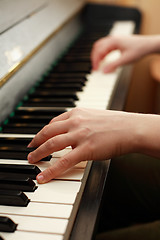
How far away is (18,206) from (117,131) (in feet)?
0.84

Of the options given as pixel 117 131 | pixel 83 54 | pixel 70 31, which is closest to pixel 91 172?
→ pixel 117 131

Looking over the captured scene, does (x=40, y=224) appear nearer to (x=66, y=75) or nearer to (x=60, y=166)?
(x=60, y=166)

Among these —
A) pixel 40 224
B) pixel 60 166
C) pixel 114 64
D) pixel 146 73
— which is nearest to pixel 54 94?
pixel 114 64

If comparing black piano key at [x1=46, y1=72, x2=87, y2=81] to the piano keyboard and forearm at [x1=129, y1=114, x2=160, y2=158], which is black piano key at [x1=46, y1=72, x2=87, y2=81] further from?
forearm at [x1=129, y1=114, x2=160, y2=158]

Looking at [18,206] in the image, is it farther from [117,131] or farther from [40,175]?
[117,131]

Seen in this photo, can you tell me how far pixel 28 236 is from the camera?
0.50 metres

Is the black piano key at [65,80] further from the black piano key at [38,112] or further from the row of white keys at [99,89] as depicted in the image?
the black piano key at [38,112]

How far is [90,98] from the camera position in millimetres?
975

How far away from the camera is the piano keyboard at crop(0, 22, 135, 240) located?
1.73 feet

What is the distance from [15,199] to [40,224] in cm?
8

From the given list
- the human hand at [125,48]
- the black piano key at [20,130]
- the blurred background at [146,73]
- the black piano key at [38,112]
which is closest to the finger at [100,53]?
the human hand at [125,48]

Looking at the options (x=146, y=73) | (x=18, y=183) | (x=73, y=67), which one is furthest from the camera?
(x=146, y=73)

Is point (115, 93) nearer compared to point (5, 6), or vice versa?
point (5, 6)

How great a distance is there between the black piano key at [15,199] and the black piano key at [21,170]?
0.21 feet
